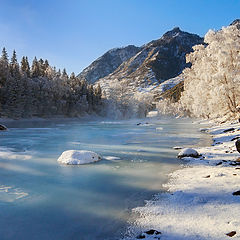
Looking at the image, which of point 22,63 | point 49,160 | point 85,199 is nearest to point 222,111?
point 49,160

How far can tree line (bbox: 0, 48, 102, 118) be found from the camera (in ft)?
224

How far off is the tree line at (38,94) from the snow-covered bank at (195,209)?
65630mm

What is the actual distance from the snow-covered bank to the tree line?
65630 mm

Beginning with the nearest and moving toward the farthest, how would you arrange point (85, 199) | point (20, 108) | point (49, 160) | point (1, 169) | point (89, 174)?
1. point (85, 199)
2. point (89, 174)
3. point (1, 169)
4. point (49, 160)
5. point (20, 108)

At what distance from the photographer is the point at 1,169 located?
11172 millimetres

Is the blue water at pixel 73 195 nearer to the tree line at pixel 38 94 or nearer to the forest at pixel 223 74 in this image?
the forest at pixel 223 74

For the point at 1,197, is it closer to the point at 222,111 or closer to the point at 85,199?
the point at 85,199

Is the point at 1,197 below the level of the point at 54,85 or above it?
below

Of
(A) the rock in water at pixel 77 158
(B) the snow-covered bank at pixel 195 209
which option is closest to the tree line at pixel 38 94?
(A) the rock in water at pixel 77 158

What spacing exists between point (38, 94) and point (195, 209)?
8447 cm

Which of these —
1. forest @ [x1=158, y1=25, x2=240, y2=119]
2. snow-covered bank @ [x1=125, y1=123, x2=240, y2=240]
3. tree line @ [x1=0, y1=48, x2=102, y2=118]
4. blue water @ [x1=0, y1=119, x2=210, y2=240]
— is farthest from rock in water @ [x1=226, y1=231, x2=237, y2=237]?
tree line @ [x1=0, y1=48, x2=102, y2=118]

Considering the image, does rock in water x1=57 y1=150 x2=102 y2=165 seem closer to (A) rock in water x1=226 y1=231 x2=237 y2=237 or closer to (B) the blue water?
(B) the blue water

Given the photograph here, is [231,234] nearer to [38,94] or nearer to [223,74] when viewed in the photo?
[223,74]

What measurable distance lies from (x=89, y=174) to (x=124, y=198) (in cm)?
334
